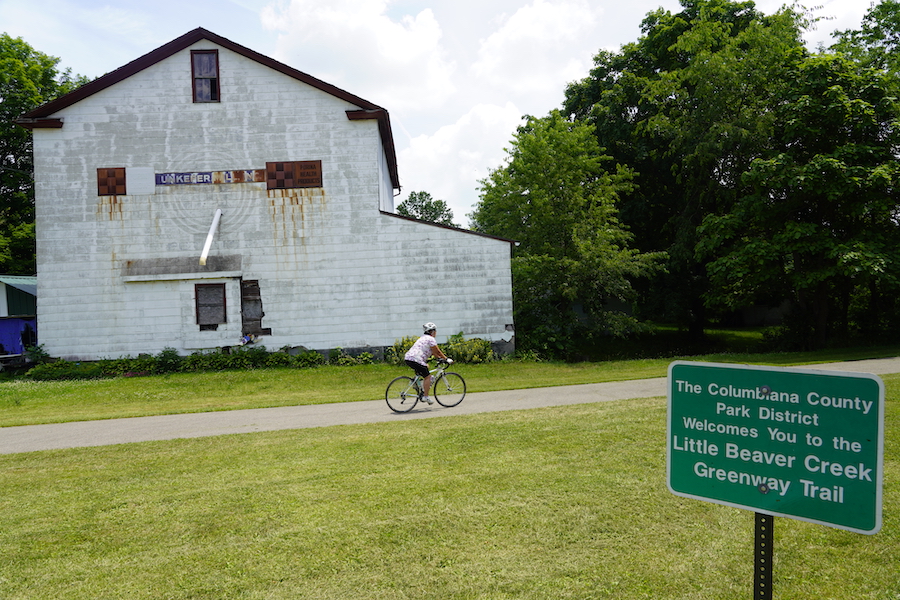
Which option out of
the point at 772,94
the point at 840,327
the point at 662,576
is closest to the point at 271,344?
the point at 662,576

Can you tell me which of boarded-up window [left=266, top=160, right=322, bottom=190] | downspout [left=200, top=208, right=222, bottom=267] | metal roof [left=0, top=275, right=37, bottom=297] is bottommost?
metal roof [left=0, top=275, right=37, bottom=297]

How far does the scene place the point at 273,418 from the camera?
12.0 meters

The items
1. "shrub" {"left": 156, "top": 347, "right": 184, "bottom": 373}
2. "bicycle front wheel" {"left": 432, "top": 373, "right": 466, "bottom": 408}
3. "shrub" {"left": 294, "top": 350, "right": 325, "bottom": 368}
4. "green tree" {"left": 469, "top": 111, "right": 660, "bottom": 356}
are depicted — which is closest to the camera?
"bicycle front wheel" {"left": 432, "top": 373, "right": 466, "bottom": 408}

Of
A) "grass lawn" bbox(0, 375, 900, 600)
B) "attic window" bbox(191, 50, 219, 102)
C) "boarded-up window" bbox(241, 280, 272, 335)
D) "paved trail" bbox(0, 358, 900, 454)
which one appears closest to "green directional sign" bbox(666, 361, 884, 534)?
"grass lawn" bbox(0, 375, 900, 600)

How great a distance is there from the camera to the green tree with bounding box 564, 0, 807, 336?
24.8 m

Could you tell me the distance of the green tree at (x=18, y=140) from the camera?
28766mm

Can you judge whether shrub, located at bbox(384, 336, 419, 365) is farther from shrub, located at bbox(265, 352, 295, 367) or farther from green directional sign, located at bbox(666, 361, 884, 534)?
green directional sign, located at bbox(666, 361, 884, 534)

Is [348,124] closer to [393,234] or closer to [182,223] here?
[393,234]

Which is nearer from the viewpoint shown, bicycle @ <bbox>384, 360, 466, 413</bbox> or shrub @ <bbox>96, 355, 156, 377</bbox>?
bicycle @ <bbox>384, 360, 466, 413</bbox>

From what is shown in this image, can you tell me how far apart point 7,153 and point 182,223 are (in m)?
16.5

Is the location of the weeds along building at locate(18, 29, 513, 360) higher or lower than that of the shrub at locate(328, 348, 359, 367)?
higher

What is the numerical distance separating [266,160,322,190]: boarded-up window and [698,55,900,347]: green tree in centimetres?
1525

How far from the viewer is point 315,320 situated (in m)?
21.5

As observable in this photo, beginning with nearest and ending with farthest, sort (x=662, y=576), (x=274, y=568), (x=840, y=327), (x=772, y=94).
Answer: (x=662, y=576) < (x=274, y=568) < (x=772, y=94) < (x=840, y=327)
